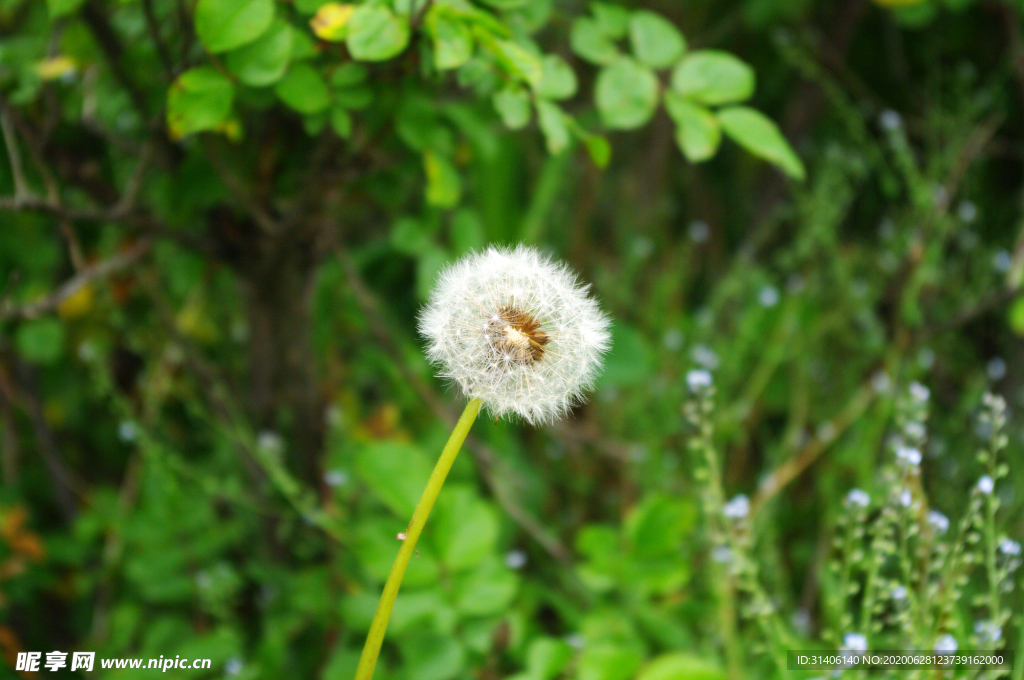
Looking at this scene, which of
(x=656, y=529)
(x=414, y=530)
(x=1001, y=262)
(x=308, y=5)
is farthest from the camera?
(x=1001, y=262)

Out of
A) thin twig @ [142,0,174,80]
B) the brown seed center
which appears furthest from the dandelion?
thin twig @ [142,0,174,80]

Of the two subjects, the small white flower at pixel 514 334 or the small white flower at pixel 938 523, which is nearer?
the small white flower at pixel 514 334

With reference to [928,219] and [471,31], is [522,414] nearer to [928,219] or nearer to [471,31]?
[471,31]

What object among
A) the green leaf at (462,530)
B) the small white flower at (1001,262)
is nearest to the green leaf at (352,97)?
the green leaf at (462,530)

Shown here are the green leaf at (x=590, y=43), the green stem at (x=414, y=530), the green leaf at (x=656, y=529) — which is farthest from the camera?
the green leaf at (x=656, y=529)

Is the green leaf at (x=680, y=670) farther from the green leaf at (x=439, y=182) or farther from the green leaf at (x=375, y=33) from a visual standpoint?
the green leaf at (x=375, y=33)

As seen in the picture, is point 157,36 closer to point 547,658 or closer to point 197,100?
point 197,100

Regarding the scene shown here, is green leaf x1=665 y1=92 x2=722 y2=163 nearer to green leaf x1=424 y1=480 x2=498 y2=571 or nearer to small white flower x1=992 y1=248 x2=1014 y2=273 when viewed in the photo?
green leaf x1=424 y1=480 x2=498 y2=571

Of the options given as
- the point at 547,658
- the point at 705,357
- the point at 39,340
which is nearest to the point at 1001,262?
the point at 705,357
